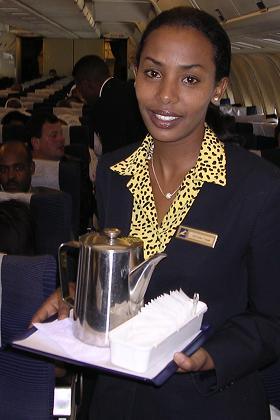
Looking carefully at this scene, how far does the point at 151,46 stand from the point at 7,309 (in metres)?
0.66

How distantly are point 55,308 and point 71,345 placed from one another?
0.54 ft

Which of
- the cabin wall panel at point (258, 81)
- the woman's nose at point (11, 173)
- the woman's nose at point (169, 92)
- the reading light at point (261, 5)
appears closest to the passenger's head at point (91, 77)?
the woman's nose at point (11, 173)

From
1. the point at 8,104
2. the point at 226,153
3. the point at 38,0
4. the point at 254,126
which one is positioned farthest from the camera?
the point at 38,0

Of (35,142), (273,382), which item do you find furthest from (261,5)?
(273,382)

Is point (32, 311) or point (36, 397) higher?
point (32, 311)

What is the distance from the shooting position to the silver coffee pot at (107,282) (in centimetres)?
116

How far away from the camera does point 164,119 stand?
3.95 ft

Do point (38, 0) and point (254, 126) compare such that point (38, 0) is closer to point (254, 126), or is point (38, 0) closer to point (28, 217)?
point (254, 126)

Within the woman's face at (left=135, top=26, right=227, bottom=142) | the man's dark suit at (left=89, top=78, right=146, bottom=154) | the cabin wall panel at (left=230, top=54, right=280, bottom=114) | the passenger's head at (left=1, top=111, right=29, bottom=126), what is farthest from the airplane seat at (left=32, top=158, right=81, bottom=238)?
the cabin wall panel at (left=230, top=54, right=280, bottom=114)

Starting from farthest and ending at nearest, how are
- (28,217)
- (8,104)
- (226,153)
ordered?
(8,104)
(28,217)
(226,153)

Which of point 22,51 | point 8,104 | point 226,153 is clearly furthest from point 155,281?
point 22,51

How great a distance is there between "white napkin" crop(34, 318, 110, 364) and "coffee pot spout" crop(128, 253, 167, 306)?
11cm

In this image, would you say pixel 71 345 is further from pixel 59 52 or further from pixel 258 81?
pixel 59 52

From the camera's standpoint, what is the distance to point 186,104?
46.4 inches
